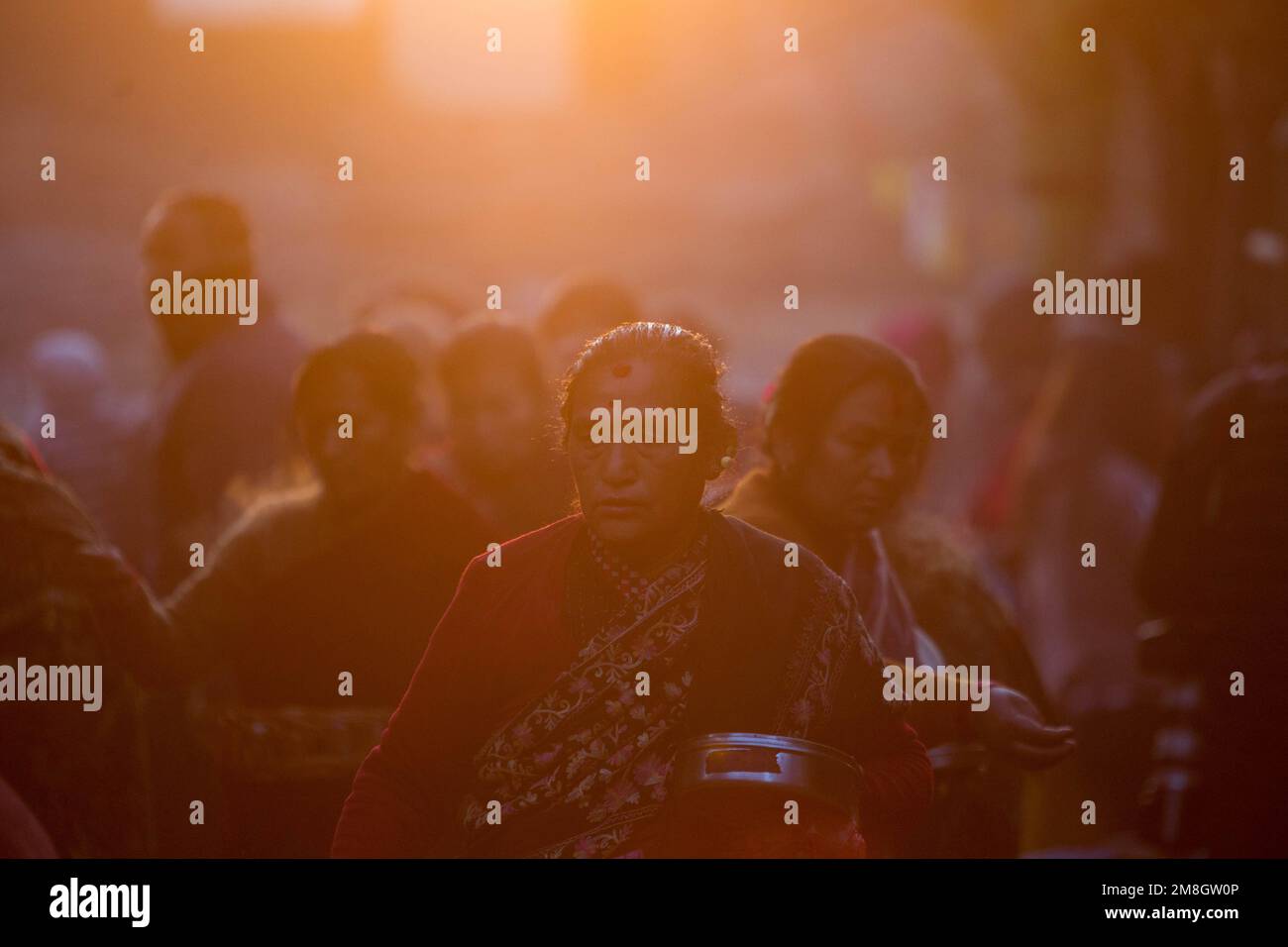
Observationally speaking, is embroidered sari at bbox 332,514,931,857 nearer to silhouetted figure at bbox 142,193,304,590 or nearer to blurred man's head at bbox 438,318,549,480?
blurred man's head at bbox 438,318,549,480

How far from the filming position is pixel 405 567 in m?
3.21

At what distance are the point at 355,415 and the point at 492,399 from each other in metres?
0.69

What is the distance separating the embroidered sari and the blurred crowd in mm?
247

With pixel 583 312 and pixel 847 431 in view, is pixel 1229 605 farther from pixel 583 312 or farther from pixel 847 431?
pixel 583 312

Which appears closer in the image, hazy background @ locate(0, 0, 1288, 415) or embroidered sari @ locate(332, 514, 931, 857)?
embroidered sari @ locate(332, 514, 931, 857)

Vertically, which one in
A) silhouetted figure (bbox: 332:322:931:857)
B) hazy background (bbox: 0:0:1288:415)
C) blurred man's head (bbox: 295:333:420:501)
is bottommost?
silhouetted figure (bbox: 332:322:931:857)

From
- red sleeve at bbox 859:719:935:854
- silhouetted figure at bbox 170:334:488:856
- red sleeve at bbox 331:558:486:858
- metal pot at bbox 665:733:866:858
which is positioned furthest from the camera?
silhouetted figure at bbox 170:334:488:856

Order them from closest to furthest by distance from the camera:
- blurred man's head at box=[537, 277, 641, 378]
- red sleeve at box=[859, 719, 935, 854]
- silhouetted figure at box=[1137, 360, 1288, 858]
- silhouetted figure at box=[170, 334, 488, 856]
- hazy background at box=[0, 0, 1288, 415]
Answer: red sleeve at box=[859, 719, 935, 854], silhouetted figure at box=[170, 334, 488, 856], silhouetted figure at box=[1137, 360, 1288, 858], blurred man's head at box=[537, 277, 641, 378], hazy background at box=[0, 0, 1288, 415]

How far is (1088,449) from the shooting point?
580cm

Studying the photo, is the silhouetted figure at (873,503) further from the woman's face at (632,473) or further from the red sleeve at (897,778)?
the woman's face at (632,473)

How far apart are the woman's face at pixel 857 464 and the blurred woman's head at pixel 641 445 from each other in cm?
53

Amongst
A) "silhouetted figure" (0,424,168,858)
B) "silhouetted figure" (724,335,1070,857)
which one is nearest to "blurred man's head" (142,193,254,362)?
"silhouetted figure" (0,424,168,858)

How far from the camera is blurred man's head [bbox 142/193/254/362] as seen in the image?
422 cm
